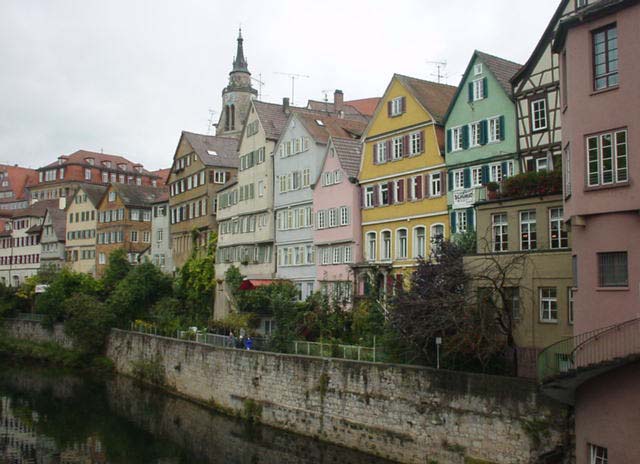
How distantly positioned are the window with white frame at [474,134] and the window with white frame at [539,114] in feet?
10.3

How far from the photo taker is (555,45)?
21328 mm

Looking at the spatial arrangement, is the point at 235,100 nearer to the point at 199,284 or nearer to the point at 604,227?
the point at 199,284

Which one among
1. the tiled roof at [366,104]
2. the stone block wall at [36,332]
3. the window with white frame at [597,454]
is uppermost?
the tiled roof at [366,104]

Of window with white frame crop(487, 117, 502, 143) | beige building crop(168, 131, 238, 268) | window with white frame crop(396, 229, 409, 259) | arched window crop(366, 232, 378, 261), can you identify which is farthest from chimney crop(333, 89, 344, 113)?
window with white frame crop(487, 117, 502, 143)

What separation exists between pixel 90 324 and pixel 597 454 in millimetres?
38977

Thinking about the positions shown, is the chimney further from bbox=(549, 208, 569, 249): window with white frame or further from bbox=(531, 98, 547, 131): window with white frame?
bbox=(549, 208, 569, 249): window with white frame

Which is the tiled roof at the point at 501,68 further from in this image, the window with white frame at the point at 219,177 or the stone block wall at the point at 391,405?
the window with white frame at the point at 219,177

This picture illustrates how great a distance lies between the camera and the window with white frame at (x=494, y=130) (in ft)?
108

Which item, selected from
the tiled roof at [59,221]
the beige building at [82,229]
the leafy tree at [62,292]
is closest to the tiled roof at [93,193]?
the beige building at [82,229]

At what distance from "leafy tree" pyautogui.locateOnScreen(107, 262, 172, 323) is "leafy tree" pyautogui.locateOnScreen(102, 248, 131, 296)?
343 cm

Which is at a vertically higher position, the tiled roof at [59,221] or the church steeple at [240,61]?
the church steeple at [240,61]

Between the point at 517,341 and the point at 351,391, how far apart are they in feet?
20.7

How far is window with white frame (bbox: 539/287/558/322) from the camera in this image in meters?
24.1

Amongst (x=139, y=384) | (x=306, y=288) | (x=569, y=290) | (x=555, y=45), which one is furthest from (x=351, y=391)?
(x=139, y=384)
